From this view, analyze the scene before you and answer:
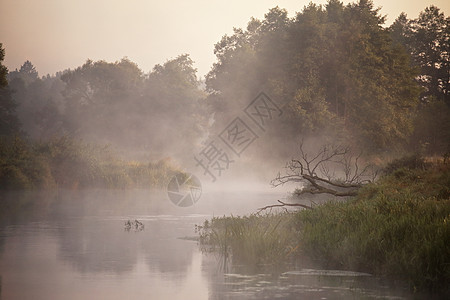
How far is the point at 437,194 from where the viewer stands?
19.1 meters

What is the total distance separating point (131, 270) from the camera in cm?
1459

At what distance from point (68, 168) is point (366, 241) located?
117 feet

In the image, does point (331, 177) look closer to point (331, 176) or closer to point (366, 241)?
point (331, 176)

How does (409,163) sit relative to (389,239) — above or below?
above

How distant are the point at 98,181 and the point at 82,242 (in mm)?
27637

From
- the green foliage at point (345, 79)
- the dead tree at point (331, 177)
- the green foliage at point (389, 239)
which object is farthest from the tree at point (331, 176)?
the green foliage at point (389, 239)

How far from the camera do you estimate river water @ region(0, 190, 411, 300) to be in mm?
12039

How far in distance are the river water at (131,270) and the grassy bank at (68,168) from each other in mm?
15069

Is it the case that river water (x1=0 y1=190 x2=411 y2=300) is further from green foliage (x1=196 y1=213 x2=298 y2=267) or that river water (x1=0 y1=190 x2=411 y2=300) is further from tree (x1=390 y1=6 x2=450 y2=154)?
tree (x1=390 y1=6 x2=450 y2=154)

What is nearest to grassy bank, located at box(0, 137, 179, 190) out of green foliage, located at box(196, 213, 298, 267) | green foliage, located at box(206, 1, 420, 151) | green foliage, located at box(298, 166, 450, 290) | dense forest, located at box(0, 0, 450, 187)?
dense forest, located at box(0, 0, 450, 187)

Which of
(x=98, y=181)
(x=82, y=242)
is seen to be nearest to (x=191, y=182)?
(x=98, y=181)

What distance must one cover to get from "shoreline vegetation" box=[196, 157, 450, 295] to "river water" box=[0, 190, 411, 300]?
50cm

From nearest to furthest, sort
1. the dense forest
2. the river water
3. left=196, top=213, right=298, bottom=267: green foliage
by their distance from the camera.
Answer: the river water
left=196, top=213, right=298, bottom=267: green foliage
the dense forest

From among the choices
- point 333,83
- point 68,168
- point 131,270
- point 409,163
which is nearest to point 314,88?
point 333,83
